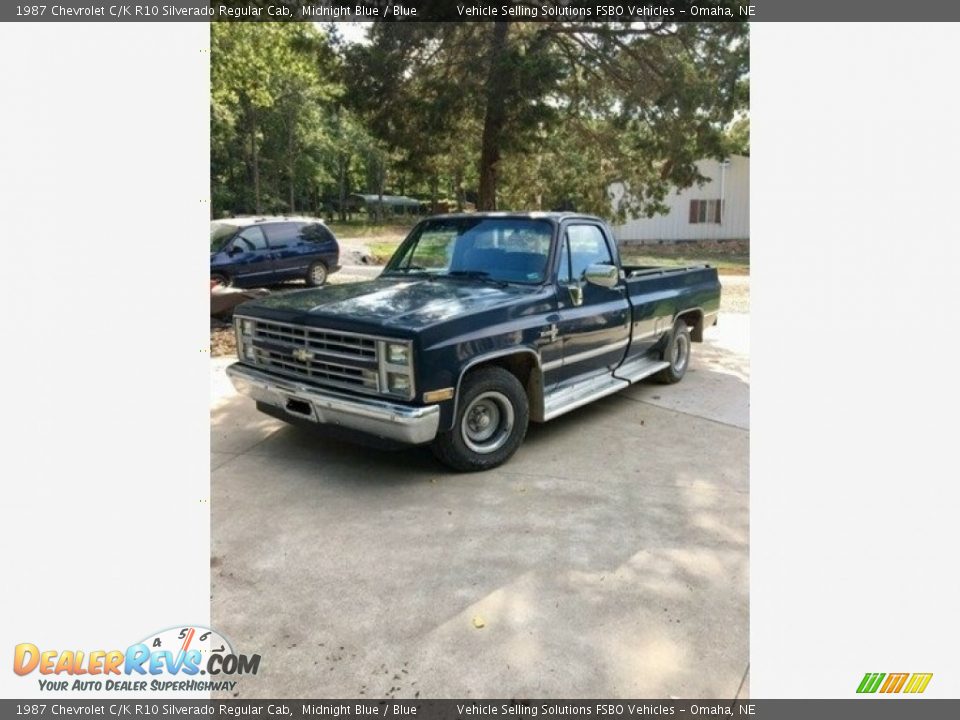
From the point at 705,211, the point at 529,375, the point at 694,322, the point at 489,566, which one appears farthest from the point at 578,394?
the point at 705,211

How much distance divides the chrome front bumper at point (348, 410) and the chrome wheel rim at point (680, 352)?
3760 mm

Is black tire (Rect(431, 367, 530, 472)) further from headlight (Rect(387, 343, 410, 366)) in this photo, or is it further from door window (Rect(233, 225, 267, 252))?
door window (Rect(233, 225, 267, 252))

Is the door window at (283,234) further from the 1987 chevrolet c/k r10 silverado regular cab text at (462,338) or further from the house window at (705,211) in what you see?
the house window at (705,211)

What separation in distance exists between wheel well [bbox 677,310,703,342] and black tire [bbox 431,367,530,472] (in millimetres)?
3145

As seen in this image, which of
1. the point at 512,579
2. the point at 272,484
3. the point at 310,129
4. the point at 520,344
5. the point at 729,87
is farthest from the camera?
the point at 310,129

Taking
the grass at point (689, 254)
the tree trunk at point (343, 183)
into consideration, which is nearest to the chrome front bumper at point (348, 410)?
the grass at point (689, 254)

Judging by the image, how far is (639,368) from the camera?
620cm

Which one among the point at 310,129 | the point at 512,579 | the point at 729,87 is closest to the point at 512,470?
the point at 512,579

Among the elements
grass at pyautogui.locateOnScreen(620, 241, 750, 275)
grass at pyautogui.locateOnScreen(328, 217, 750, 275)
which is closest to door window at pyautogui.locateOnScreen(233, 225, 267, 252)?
grass at pyautogui.locateOnScreen(328, 217, 750, 275)

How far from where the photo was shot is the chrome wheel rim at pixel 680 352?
6918mm

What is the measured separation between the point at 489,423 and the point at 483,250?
1.52m

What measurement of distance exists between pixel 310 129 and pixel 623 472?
128 ft
